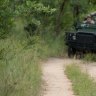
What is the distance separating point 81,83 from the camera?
10336 mm

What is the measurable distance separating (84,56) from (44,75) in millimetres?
5452

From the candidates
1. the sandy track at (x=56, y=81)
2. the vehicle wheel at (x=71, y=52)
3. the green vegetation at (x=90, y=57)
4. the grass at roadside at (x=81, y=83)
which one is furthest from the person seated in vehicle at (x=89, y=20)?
the grass at roadside at (x=81, y=83)

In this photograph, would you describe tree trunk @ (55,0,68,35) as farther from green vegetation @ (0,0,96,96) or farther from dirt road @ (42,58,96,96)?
dirt road @ (42,58,96,96)

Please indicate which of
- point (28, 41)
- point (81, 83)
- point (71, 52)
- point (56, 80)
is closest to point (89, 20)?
point (71, 52)

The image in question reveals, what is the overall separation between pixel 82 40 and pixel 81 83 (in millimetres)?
7134

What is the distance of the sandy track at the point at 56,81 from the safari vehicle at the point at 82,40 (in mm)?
2236

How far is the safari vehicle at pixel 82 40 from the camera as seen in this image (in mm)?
17125

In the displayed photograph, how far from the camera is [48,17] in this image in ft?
66.3

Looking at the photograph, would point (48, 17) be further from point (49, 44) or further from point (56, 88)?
point (56, 88)

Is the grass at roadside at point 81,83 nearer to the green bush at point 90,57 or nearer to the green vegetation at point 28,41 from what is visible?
the green vegetation at point 28,41

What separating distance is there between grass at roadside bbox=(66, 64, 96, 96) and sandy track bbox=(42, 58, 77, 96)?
0.46ft

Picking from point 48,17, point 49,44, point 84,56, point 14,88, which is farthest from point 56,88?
point 48,17

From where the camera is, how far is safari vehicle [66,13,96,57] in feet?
56.2

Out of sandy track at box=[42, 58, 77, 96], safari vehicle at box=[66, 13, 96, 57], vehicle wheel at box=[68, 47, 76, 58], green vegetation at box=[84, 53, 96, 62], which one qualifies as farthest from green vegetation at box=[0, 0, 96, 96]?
green vegetation at box=[84, 53, 96, 62]
